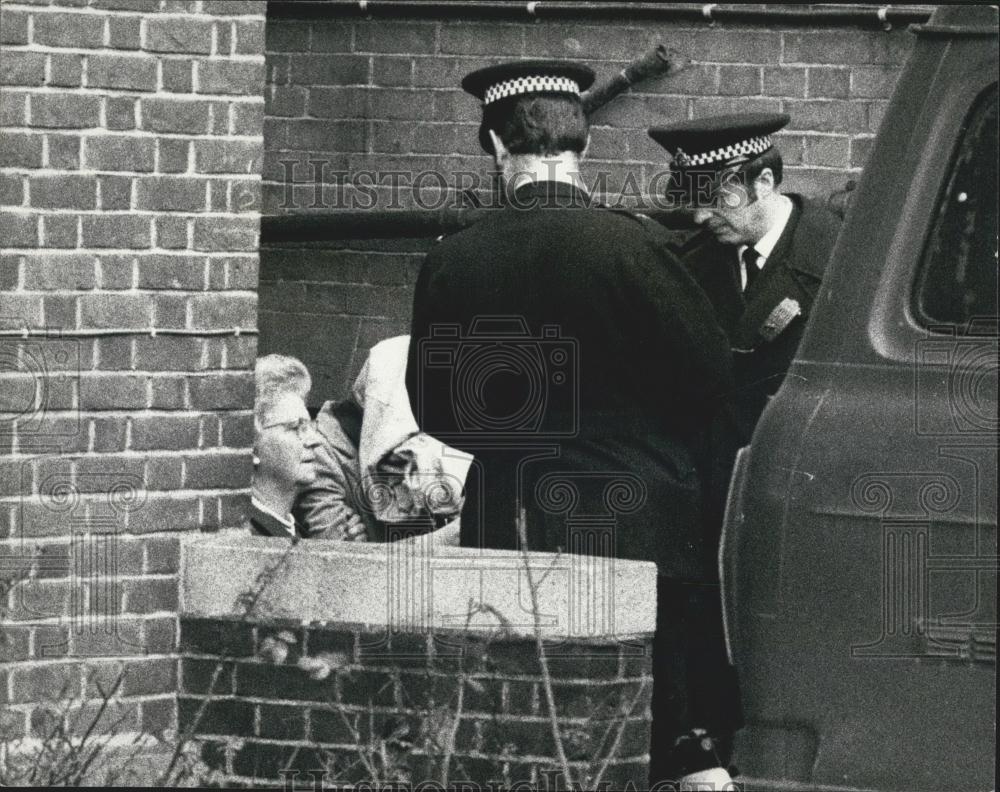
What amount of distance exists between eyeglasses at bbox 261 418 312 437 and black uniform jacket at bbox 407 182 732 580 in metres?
0.83

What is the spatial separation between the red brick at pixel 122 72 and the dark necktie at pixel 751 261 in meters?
2.01

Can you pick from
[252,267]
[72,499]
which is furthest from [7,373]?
[252,267]

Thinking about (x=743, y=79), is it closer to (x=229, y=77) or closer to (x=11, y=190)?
(x=229, y=77)

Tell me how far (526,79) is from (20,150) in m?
1.22

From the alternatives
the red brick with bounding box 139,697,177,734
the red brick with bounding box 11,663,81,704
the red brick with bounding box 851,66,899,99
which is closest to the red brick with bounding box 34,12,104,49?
the red brick with bounding box 11,663,81,704

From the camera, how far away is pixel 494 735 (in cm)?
432

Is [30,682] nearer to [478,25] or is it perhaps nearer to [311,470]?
[311,470]

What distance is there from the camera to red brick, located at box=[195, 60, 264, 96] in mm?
4730

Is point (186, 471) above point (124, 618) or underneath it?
above

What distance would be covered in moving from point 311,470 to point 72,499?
3.21 feet

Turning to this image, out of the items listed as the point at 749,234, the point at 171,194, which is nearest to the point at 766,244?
the point at 749,234

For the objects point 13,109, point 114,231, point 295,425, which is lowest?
point 295,425

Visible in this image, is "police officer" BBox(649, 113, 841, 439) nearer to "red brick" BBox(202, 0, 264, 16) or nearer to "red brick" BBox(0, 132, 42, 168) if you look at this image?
"red brick" BBox(202, 0, 264, 16)

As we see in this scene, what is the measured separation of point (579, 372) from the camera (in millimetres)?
4566
